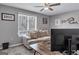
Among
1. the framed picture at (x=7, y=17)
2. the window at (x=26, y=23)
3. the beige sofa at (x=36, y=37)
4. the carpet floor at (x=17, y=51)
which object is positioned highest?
the framed picture at (x=7, y=17)

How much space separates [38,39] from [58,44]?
1.07 ft

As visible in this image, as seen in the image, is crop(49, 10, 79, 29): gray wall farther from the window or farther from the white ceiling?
the window

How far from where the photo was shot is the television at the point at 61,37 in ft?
5.92

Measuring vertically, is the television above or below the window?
below

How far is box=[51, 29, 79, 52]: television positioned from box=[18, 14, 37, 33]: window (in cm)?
34

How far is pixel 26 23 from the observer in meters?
1.90

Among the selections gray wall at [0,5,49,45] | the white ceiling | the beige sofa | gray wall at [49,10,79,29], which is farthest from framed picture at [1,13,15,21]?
gray wall at [49,10,79,29]

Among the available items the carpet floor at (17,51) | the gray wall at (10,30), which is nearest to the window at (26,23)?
the gray wall at (10,30)

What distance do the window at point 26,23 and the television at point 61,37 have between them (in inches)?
13.3

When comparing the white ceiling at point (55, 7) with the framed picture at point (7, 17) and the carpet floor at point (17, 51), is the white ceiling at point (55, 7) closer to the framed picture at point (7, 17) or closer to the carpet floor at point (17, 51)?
the framed picture at point (7, 17)

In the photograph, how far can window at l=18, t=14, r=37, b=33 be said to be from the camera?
1.85m

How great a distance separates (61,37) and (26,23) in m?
0.61
